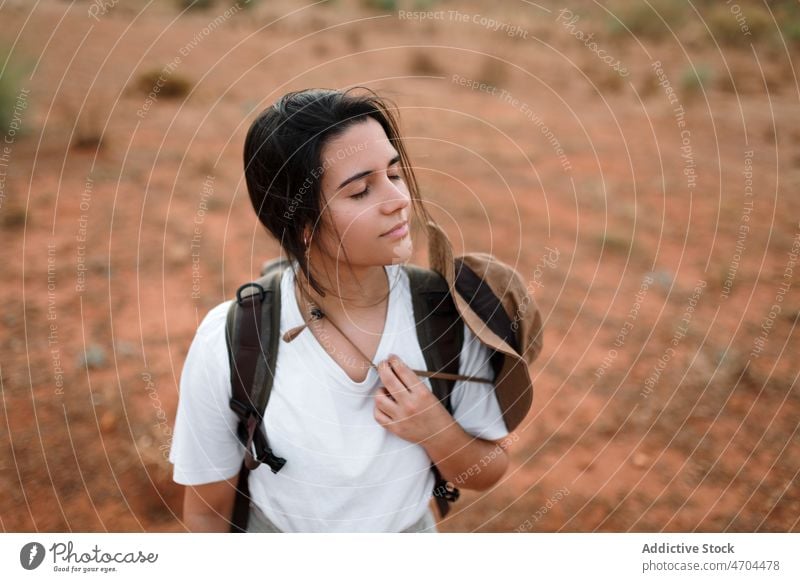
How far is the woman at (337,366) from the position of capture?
1471mm

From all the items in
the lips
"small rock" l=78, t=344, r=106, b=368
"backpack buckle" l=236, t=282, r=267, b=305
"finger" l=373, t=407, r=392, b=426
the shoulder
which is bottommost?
"small rock" l=78, t=344, r=106, b=368

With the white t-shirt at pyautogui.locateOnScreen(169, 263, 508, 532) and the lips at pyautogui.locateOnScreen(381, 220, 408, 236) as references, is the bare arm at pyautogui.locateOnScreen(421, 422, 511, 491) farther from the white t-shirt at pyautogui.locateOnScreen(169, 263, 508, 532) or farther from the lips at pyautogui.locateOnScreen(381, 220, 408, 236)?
the lips at pyautogui.locateOnScreen(381, 220, 408, 236)

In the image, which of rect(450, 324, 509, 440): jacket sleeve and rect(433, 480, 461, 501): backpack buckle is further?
rect(433, 480, 461, 501): backpack buckle

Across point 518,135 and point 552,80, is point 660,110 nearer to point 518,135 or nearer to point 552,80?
point 552,80

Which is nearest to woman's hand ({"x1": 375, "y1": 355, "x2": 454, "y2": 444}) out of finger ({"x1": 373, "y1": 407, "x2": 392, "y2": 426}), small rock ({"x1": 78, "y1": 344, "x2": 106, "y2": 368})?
finger ({"x1": 373, "y1": 407, "x2": 392, "y2": 426})

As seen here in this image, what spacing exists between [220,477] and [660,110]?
8722 millimetres

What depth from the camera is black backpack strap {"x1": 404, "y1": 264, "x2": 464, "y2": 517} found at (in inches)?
61.6

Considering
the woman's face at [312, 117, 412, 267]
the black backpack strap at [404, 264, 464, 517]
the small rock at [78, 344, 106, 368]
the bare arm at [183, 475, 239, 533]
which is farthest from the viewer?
the small rock at [78, 344, 106, 368]

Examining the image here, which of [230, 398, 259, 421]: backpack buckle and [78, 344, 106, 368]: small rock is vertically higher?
[230, 398, 259, 421]: backpack buckle

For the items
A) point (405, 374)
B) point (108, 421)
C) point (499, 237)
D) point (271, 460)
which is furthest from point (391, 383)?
point (499, 237)

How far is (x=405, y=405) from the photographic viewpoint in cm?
152

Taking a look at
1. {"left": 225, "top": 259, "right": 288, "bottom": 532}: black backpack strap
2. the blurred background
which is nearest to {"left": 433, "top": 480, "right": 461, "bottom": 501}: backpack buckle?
{"left": 225, "top": 259, "right": 288, "bottom": 532}: black backpack strap

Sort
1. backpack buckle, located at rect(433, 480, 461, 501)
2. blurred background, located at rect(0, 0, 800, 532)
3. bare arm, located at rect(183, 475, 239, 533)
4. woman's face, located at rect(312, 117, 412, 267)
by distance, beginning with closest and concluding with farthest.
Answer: woman's face, located at rect(312, 117, 412, 267) < bare arm, located at rect(183, 475, 239, 533) < backpack buckle, located at rect(433, 480, 461, 501) < blurred background, located at rect(0, 0, 800, 532)
